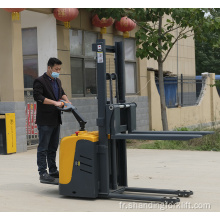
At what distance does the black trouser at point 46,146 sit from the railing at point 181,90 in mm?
12593

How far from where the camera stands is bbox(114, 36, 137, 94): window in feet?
61.4

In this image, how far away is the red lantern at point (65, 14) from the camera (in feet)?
48.3

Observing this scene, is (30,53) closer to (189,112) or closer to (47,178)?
(47,178)

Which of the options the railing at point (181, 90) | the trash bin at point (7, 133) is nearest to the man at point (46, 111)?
the trash bin at point (7, 133)

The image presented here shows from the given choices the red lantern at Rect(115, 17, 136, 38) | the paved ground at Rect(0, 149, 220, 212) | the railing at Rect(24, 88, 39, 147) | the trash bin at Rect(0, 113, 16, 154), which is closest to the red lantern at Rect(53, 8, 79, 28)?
the railing at Rect(24, 88, 39, 147)

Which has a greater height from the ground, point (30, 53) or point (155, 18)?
point (155, 18)

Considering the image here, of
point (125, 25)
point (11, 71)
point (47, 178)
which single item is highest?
point (125, 25)

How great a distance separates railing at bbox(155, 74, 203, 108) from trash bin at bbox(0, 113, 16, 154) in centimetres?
867

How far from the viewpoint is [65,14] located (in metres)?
14.7

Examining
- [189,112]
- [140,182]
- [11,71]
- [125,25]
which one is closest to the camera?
[140,182]

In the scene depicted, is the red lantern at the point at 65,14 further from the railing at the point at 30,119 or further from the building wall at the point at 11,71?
the railing at the point at 30,119

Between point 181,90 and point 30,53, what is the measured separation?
8574 millimetres

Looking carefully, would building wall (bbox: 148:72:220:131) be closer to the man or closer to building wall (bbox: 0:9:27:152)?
building wall (bbox: 0:9:27:152)

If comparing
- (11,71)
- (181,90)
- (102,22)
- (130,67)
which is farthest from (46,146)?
(181,90)
